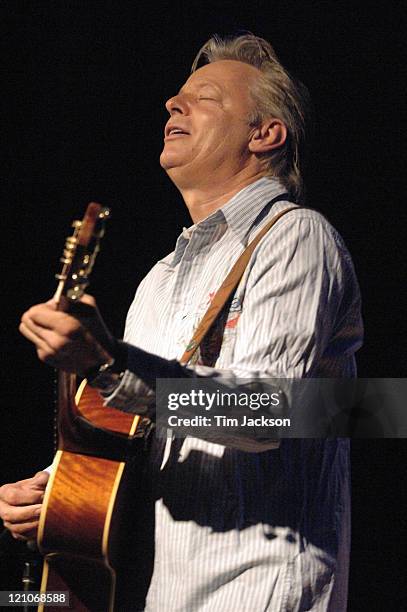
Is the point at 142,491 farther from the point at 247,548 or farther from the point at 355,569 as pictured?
the point at 355,569

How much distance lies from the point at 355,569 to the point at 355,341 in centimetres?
104

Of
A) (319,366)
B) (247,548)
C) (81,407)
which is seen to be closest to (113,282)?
(81,407)

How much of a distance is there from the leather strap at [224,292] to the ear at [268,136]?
45cm

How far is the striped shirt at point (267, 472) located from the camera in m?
1.65

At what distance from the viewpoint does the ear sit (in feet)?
7.52

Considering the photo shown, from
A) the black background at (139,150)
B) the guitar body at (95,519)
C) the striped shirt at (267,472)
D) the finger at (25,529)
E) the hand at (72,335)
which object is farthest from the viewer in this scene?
the black background at (139,150)

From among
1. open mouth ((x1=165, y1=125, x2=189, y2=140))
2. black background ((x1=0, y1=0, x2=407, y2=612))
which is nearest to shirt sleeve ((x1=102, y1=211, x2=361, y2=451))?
open mouth ((x1=165, y1=125, x2=189, y2=140))

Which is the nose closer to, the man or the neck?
the neck

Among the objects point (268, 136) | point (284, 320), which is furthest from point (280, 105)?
point (284, 320)

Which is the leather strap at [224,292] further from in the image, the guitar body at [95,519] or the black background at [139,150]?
the black background at [139,150]

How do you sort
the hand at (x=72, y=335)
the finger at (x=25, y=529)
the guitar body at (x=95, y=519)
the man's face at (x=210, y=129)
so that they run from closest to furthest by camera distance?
the hand at (x=72, y=335), the guitar body at (x=95, y=519), the finger at (x=25, y=529), the man's face at (x=210, y=129)

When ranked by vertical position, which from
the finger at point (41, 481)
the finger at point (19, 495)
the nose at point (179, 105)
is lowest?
the finger at point (19, 495)

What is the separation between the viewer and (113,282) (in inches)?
121

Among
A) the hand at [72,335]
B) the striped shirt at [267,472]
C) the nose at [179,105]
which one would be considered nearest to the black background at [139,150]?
the nose at [179,105]
